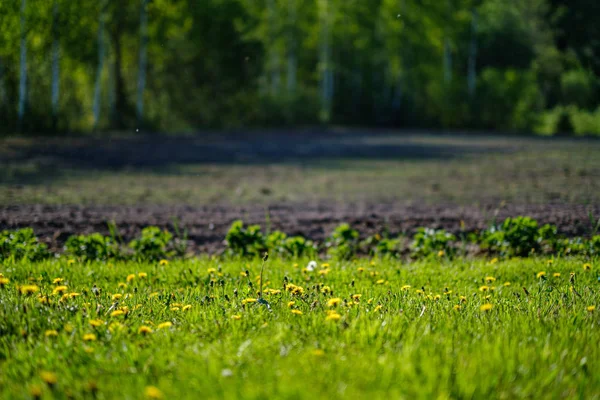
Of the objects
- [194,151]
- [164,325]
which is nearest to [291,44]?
[194,151]

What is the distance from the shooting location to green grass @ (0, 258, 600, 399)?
8.29 feet

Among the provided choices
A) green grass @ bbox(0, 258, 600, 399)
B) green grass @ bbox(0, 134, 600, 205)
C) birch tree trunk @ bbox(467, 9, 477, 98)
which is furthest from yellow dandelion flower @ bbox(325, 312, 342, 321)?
birch tree trunk @ bbox(467, 9, 477, 98)

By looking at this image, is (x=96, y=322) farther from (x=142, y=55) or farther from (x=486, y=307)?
(x=142, y=55)

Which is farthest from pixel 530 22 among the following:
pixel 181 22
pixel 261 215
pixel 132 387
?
pixel 132 387

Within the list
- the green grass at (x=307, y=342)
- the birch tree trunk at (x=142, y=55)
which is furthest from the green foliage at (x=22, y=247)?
the birch tree trunk at (x=142, y=55)

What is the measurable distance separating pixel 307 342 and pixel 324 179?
1053cm

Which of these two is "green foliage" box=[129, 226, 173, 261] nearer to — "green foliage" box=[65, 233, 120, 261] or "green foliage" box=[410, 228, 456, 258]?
"green foliage" box=[65, 233, 120, 261]

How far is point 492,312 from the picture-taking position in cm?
365

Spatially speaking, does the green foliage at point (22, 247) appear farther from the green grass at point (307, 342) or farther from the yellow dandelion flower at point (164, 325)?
the yellow dandelion flower at point (164, 325)

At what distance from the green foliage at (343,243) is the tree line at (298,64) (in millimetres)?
16735

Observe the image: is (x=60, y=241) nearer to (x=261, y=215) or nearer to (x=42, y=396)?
(x=261, y=215)

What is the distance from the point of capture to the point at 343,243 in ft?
20.7

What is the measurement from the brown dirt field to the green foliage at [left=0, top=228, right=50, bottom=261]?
0.50 m

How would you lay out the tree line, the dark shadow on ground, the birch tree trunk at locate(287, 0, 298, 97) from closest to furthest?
the dark shadow on ground → the tree line → the birch tree trunk at locate(287, 0, 298, 97)
